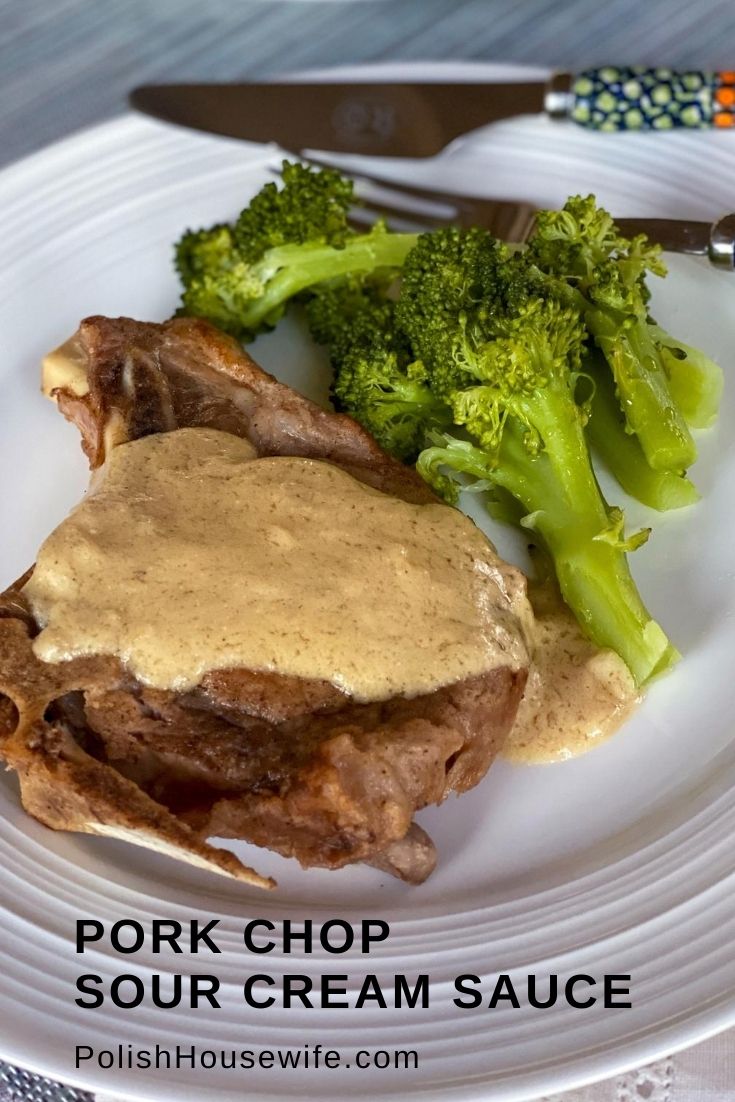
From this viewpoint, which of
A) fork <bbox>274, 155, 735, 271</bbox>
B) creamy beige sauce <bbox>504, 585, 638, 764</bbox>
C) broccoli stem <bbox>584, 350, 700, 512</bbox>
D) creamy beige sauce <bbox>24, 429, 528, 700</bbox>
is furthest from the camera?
fork <bbox>274, 155, 735, 271</bbox>

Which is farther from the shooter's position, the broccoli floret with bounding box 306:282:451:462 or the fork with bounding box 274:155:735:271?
the fork with bounding box 274:155:735:271

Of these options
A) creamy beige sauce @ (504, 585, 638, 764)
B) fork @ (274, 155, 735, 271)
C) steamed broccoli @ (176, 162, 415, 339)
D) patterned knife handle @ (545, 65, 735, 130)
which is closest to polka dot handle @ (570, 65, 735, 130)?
patterned knife handle @ (545, 65, 735, 130)

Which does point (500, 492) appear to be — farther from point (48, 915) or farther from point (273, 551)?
point (48, 915)

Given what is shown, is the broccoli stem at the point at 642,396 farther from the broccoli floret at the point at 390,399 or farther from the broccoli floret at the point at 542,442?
the broccoli floret at the point at 390,399

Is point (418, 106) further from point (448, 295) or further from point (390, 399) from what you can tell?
point (390, 399)

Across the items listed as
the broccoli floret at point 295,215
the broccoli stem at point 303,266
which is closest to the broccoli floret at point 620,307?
the broccoli stem at point 303,266

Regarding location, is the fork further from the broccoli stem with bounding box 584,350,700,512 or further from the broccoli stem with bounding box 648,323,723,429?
the broccoli stem with bounding box 584,350,700,512

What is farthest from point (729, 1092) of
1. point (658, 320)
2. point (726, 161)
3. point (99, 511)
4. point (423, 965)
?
point (726, 161)
